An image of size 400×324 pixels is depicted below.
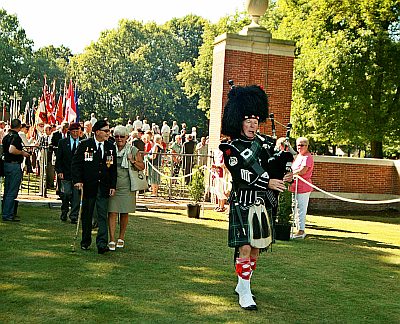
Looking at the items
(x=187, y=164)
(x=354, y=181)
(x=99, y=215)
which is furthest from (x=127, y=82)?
(x=99, y=215)

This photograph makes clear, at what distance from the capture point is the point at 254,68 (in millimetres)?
19094

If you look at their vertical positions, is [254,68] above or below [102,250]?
above

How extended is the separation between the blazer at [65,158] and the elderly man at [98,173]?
10.1 ft

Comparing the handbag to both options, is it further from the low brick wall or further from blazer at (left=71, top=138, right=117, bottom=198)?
the low brick wall

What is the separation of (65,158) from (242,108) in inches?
251

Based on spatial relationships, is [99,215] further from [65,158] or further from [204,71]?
[204,71]

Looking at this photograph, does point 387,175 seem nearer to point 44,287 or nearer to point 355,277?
point 355,277

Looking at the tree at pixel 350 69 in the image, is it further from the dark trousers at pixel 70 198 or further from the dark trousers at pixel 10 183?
the dark trousers at pixel 10 183

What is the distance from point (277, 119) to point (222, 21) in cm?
4493

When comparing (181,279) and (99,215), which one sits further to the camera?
(99,215)

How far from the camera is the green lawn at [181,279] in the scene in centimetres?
689

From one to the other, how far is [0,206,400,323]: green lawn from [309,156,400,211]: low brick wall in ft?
23.0

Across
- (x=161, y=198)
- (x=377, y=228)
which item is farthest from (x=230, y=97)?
(x=161, y=198)

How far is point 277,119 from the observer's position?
1956 centimetres
